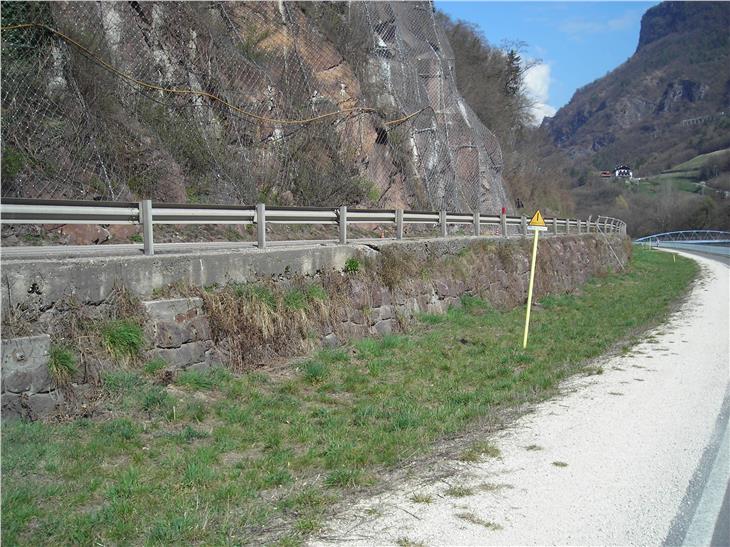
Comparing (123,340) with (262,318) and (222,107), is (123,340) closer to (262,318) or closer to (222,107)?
(262,318)

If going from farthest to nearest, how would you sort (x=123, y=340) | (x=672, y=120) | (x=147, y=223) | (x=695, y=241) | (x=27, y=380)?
(x=672, y=120) → (x=695, y=241) → (x=147, y=223) → (x=123, y=340) → (x=27, y=380)

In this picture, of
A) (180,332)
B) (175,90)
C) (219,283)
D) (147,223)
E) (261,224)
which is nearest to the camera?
(180,332)

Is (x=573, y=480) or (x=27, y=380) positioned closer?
(x=573, y=480)

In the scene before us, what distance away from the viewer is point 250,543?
4.10 meters

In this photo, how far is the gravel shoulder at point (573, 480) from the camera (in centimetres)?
423

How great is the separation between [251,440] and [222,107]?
13.0 m

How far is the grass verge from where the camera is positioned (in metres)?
4.39

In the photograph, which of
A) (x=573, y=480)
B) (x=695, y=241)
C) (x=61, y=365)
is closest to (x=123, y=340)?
(x=61, y=365)

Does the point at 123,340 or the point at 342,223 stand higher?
the point at 342,223

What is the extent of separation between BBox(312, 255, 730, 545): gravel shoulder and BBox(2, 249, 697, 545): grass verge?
1.29 feet

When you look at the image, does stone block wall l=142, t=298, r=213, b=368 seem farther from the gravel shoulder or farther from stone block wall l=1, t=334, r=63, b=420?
the gravel shoulder

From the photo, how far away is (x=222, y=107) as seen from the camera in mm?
17203

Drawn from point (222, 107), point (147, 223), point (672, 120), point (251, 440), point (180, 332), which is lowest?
point (251, 440)

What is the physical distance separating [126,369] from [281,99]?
13421 millimetres
